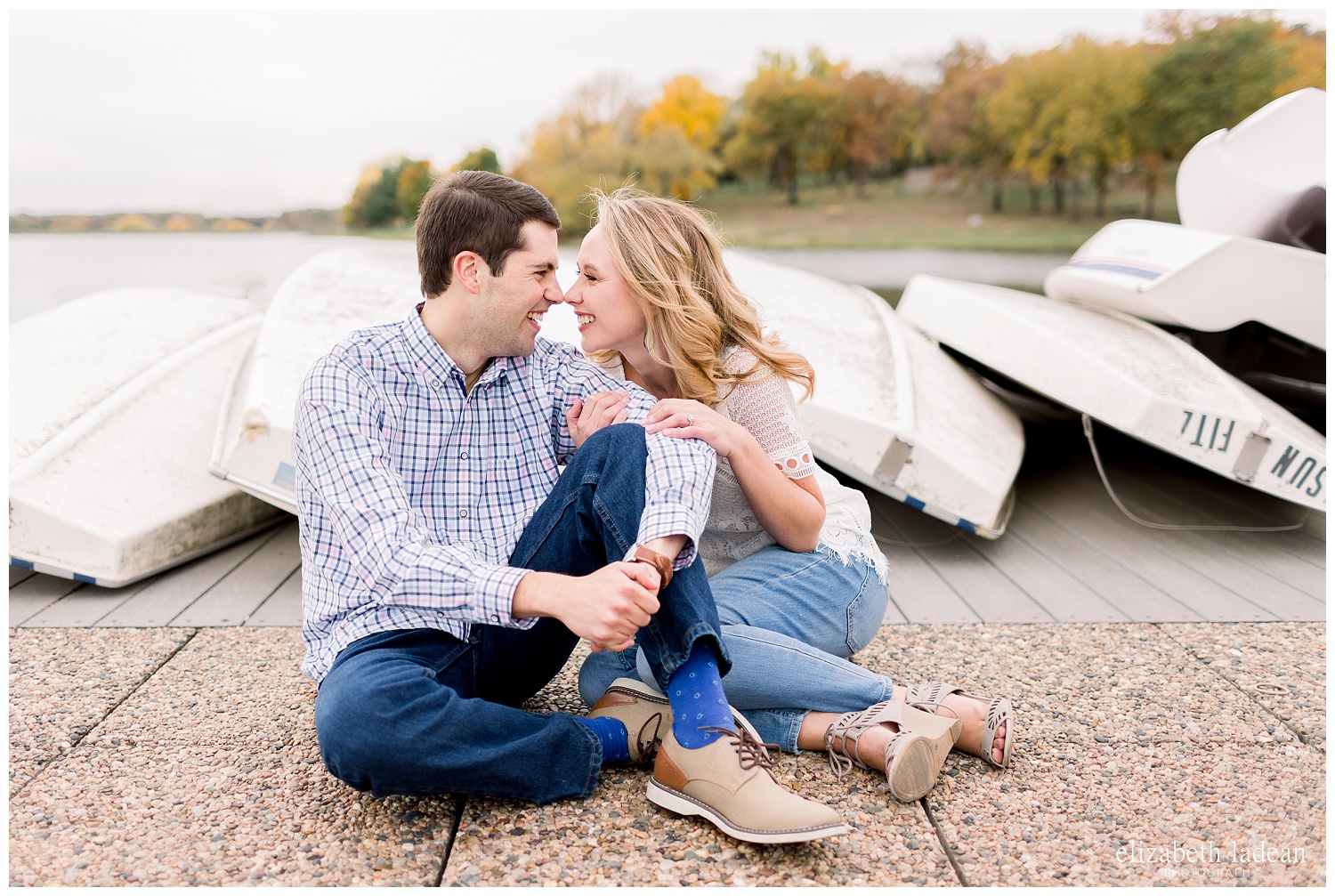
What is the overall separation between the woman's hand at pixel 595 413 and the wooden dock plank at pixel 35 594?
1.61 meters

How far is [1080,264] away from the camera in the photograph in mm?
4141

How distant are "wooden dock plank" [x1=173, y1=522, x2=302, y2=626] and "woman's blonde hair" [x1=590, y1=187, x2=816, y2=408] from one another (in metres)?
1.39

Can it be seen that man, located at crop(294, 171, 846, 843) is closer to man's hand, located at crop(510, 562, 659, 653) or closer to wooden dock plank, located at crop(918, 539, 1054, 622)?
man's hand, located at crop(510, 562, 659, 653)

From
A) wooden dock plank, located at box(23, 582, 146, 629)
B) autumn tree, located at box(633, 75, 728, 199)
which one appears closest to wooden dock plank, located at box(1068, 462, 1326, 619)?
wooden dock plank, located at box(23, 582, 146, 629)

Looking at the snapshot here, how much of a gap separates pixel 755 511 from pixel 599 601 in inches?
20.1

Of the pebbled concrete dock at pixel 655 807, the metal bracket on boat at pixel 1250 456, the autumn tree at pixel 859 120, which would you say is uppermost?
the autumn tree at pixel 859 120

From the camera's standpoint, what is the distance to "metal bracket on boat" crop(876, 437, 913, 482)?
9.14ft

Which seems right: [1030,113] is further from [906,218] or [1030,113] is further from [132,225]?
[132,225]

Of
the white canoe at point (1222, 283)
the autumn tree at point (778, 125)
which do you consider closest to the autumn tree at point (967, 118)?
the autumn tree at point (778, 125)

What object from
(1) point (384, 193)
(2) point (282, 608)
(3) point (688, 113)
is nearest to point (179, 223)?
(1) point (384, 193)

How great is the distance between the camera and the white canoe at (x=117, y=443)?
254 centimetres

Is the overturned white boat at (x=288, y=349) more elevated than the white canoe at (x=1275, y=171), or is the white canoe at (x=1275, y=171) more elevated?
the white canoe at (x=1275, y=171)

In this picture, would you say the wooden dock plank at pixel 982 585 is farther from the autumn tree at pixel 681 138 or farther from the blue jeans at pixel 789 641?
the autumn tree at pixel 681 138

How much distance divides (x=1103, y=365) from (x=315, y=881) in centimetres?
268
